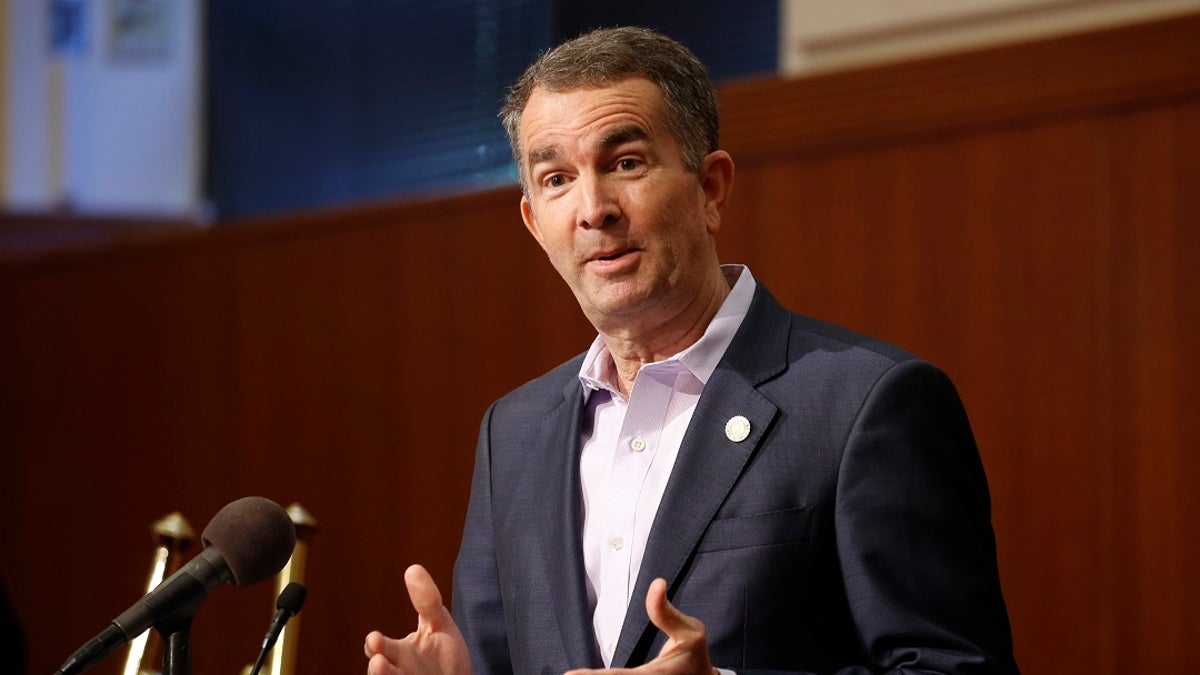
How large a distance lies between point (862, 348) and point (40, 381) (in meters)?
4.70

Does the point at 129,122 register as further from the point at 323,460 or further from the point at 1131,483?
the point at 1131,483

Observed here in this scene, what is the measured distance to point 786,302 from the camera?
169 inches

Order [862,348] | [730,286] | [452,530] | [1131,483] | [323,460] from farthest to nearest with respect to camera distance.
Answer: [323,460]
[452,530]
[1131,483]
[730,286]
[862,348]

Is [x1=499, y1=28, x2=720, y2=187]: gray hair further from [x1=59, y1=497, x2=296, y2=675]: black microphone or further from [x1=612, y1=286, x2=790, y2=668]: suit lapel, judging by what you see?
[x1=59, y1=497, x2=296, y2=675]: black microphone

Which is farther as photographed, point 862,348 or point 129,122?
point 129,122

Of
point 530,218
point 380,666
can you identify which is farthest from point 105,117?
point 380,666

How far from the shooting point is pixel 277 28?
6117 millimetres

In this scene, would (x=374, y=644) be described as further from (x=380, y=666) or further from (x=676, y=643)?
(x=676, y=643)

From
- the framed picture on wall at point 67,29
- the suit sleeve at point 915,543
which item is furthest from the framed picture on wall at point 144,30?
the suit sleeve at point 915,543

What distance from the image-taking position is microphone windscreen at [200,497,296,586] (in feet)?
Result: 6.35

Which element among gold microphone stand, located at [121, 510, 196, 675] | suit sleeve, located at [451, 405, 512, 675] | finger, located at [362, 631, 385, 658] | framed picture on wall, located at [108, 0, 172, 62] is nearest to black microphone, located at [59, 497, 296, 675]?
finger, located at [362, 631, 385, 658]

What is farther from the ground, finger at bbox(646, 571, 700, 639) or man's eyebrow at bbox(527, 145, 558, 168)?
man's eyebrow at bbox(527, 145, 558, 168)

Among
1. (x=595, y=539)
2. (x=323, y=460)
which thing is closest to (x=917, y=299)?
(x=595, y=539)

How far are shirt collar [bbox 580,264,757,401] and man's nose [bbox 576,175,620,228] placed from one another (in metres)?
0.23
